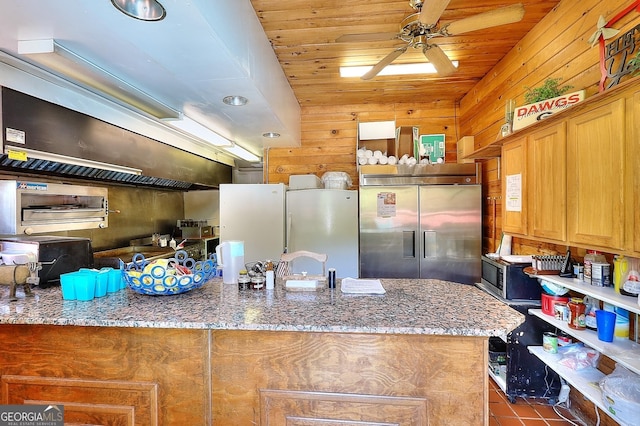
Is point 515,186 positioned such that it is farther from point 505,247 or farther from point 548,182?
point 505,247

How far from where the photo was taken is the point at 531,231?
2131mm

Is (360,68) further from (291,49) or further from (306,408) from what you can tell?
(306,408)

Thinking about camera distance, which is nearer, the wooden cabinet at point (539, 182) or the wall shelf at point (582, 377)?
the wall shelf at point (582, 377)

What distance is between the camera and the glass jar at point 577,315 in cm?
188

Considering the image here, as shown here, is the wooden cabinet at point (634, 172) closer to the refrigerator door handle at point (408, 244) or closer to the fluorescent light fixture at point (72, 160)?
the refrigerator door handle at point (408, 244)

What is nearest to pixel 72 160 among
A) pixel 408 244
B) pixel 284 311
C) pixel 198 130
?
pixel 198 130

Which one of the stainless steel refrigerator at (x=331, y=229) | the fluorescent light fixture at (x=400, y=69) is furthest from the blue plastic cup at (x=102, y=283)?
the fluorescent light fixture at (x=400, y=69)

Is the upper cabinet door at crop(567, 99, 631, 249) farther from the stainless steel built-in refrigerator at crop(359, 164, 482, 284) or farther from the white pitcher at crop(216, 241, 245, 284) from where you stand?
the white pitcher at crop(216, 241, 245, 284)

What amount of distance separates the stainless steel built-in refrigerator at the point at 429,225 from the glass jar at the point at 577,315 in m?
1.44

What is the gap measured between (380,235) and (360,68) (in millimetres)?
1668

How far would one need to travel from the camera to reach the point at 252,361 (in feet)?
4.29

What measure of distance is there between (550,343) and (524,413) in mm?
534

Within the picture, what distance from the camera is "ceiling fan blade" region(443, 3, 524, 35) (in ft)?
5.49

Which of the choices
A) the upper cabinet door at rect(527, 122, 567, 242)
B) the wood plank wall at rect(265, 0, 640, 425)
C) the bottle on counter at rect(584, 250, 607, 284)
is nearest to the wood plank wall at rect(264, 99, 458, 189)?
the wood plank wall at rect(265, 0, 640, 425)
